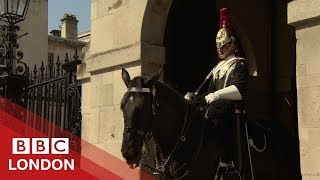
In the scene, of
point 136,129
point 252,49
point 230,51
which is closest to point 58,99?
point 252,49

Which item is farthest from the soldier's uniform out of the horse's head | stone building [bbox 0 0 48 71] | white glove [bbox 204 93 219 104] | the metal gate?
stone building [bbox 0 0 48 71]

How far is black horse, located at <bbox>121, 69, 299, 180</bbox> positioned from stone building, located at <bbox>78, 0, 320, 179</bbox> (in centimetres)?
91

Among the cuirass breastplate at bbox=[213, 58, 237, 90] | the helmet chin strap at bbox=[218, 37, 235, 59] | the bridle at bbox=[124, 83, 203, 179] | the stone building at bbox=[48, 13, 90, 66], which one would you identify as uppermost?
the stone building at bbox=[48, 13, 90, 66]

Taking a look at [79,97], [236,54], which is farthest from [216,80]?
[79,97]

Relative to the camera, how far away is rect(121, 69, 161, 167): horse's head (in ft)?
14.9

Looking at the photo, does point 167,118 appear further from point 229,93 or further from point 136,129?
point 229,93

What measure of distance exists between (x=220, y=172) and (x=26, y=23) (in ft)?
80.4

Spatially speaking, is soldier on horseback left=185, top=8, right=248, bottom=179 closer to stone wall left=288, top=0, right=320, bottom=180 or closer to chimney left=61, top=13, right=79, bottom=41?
stone wall left=288, top=0, right=320, bottom=180

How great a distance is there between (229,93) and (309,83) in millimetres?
755

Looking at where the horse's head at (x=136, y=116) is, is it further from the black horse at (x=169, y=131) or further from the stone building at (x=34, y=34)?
the stone building at (x=34, y=34)

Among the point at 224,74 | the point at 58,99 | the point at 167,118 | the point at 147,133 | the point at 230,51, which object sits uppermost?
the point at 230,51

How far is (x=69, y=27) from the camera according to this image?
29.8 metres

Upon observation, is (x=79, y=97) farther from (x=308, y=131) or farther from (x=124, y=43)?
(x=308, y=131)

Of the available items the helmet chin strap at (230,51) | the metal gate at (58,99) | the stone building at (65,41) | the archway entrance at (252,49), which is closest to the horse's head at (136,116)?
the helmet chin strap at (230,51)
